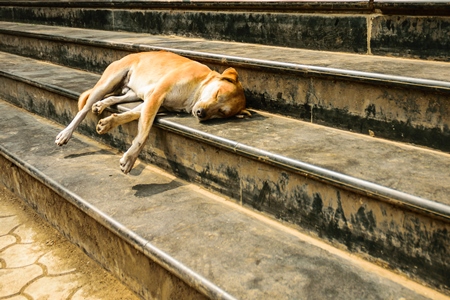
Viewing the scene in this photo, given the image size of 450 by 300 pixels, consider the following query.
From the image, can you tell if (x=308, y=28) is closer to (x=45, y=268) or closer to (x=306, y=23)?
(x=306, y=23)

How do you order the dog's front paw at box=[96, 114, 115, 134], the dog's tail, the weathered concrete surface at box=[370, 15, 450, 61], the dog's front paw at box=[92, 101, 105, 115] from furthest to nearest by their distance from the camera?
the dog's tail, the dog's front paw at box=[92, 101, 105, 115], the dog's front paw at box=[96, 114, 115, 134], the weathered concrete surface at box=[370, 15, 450, 61]

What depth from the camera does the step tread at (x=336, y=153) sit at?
186 centimetres

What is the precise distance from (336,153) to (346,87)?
47cm

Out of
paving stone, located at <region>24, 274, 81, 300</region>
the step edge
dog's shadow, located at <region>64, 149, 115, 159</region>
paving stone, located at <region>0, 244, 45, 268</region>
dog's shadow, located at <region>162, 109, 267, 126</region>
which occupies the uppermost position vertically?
dog's shadow, located at <region>162, 109, 267, 126</region>

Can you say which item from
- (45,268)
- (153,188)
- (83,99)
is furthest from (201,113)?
(45,268)

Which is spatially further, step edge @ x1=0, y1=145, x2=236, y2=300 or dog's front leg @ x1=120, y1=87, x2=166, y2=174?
dog's front leg @ x1=120, y1=87, x2=166, y2=174

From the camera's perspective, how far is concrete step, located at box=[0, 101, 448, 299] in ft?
6.01

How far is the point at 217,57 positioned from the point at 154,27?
1715mm

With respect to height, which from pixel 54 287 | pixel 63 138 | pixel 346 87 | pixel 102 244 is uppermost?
pixel 346 87

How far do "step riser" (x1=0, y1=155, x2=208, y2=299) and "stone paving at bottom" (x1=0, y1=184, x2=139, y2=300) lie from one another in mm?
54

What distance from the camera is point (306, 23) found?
3.20m

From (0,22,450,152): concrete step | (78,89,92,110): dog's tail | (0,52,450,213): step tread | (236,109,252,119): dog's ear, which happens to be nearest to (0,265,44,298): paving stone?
(0,52,450,213): step tread

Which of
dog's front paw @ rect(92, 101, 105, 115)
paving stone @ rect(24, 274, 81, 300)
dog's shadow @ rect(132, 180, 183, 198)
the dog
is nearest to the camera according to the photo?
paving stone @ rect(24, 274, 81, 300)

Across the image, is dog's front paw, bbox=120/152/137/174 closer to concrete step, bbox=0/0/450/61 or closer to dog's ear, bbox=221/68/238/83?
dog's ear, bbox=221/68/238/83
